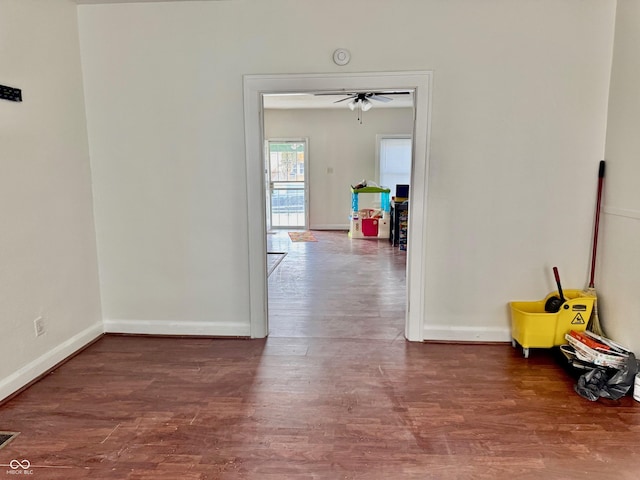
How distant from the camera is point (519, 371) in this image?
2.80m

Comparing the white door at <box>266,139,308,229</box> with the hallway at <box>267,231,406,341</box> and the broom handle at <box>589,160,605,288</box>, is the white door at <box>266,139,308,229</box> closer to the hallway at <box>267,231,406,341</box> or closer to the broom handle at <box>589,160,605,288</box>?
the hallway at <box>267,231,406,341</box>

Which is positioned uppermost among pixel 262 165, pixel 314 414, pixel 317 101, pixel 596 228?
pixel 317 101

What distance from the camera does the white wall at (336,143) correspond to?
888 centimetres

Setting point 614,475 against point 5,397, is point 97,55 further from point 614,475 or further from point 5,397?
point 614,475

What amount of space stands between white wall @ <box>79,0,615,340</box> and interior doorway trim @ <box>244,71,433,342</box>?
0.06m

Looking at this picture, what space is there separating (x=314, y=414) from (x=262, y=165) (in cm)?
180

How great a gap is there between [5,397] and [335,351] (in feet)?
6.65

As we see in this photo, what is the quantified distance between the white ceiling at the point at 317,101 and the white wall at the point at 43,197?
4.30 metres

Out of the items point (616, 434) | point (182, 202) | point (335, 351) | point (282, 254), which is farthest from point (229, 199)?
point (282, 254)

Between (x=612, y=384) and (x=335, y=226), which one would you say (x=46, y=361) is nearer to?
(x=612, y=384)

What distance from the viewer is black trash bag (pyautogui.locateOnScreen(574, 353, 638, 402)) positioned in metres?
2.43

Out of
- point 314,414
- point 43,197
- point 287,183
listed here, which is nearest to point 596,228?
point 314,414

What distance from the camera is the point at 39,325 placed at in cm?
276

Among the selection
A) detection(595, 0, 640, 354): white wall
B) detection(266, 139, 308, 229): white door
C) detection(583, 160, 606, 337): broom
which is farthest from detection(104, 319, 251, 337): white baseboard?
detection(266, 139, 308, 229): white door
